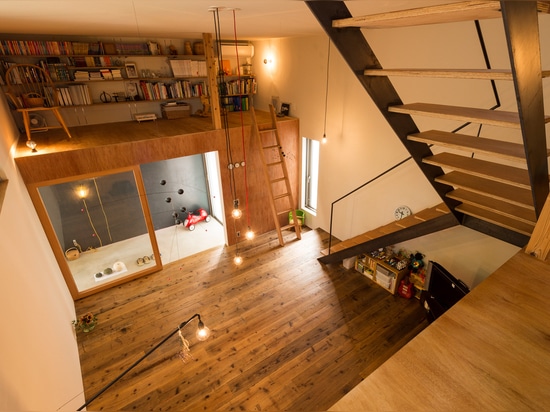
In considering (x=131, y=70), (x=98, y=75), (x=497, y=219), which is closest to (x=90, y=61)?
(x=98, y=75)

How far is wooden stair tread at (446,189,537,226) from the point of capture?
208 cm

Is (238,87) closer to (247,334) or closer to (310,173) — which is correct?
(310,173)

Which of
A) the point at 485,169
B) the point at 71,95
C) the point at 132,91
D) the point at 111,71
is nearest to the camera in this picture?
the point at 485,169

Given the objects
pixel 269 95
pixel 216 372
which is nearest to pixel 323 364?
pixel 216 372

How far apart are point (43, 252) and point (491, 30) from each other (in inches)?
207

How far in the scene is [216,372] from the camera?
3.16 metres

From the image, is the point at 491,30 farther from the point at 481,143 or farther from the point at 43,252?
the point at 43,252

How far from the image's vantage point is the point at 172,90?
502 centimetres

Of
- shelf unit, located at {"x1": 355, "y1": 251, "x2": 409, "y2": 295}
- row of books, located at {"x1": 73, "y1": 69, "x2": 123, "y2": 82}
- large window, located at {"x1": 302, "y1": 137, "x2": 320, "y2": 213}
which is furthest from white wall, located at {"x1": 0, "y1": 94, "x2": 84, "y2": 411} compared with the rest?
large window, located at {"x1": 302, "y1": 137, "x2": 320, "y2": 213}

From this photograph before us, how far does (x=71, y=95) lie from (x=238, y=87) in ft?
9.60

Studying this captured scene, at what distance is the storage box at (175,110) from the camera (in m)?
5.10

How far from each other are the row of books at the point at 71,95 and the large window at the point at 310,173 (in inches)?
148

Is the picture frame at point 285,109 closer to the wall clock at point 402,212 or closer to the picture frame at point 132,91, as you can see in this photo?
the picture frame at point 132,91

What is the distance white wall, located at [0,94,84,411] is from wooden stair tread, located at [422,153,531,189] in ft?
9.29
